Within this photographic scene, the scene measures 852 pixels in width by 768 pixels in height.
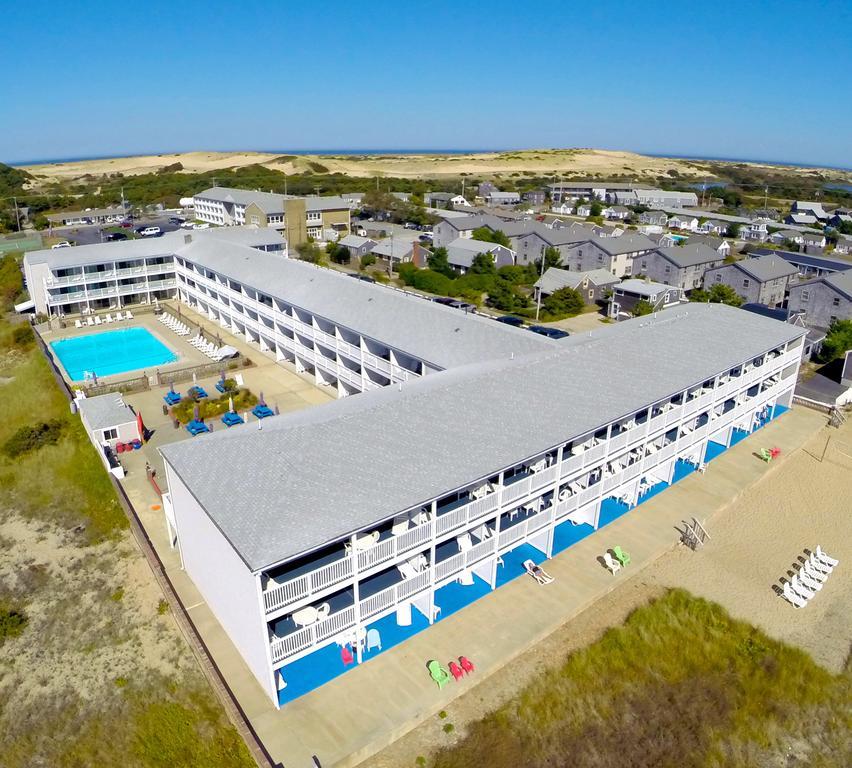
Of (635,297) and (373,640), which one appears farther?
(635,297)

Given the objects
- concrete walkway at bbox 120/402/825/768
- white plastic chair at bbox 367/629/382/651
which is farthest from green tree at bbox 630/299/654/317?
white plastic chair at bbox 367/629/382/651

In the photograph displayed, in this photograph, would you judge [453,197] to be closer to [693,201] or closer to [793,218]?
[693,201]

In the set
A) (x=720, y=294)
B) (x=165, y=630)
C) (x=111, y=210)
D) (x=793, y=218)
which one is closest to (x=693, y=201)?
(x=793, y=218)

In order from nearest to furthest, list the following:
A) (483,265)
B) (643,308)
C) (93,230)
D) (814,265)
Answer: (643,308)
(814,265)
(483,265)
(93,230)

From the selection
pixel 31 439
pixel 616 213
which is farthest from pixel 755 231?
pixel 31 439

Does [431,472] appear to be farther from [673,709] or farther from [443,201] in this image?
[443,201]

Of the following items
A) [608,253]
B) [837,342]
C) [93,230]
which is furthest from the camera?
[93,230]
